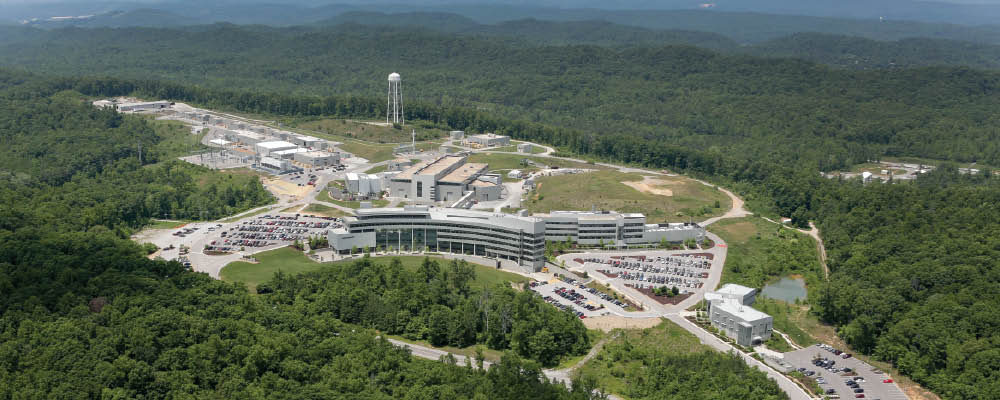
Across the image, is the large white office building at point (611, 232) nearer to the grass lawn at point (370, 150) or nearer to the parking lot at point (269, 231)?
the parking lot at point (269, 231)

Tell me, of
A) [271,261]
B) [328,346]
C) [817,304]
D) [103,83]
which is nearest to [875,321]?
[817,304]

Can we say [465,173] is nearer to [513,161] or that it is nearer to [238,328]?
[513,161]

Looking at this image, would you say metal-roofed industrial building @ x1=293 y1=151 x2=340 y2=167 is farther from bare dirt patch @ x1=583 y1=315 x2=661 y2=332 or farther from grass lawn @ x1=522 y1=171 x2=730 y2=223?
bare dirt patch @ x1=583 y1=315 x2=661 y2=332

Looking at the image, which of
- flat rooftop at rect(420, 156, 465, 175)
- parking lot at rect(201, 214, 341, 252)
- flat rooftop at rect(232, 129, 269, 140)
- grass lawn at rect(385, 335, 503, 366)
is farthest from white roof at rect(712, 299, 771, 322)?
flat rooftop at rect(232, 129, 269, 140)

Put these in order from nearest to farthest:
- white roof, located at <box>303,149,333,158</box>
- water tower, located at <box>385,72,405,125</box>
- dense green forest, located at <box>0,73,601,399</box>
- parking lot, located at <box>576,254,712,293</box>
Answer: dense green forest, located at <box>0,73,601,399</box>, parking lot, located at <box>576,254,712,293</box>, white roof, located at <box>303,149,333,158</box>, water tower, located at <box>385,72,405,125</box>

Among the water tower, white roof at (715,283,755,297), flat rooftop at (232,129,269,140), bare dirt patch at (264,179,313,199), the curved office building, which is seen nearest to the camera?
white roof at (715,283,755,297)

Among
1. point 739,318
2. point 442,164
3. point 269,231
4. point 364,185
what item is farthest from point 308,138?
point 739,318

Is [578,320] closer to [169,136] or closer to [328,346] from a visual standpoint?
[328,346]
